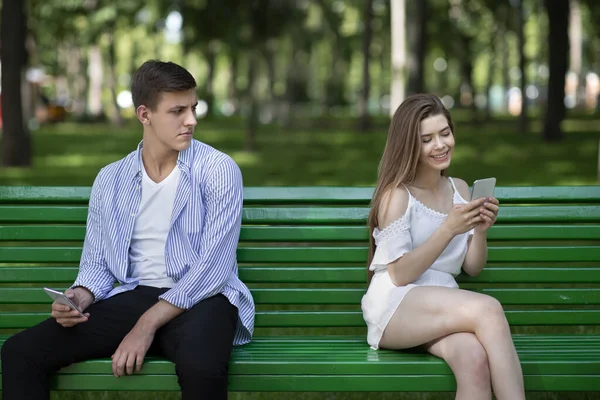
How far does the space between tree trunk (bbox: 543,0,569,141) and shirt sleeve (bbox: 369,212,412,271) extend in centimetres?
1976

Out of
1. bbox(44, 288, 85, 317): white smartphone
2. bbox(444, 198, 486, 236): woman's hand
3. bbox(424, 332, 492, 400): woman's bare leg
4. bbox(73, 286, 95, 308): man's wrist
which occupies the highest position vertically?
bbox(444, 198, 486, 236): woman's hand

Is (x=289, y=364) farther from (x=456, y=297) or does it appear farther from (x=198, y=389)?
(x=456, y=297)

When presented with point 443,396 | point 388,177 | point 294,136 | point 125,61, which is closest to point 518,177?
point 443,396

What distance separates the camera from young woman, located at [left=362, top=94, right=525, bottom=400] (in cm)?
363

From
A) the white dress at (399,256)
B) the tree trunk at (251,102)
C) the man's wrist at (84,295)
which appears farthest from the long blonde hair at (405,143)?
the tree trunk at (251,102)

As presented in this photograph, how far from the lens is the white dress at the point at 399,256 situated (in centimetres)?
395

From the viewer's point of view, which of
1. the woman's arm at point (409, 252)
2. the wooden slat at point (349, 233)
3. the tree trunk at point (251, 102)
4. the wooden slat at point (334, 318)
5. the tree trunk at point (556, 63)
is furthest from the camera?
the tree trunk at point (556, 63)

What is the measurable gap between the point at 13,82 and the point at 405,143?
13.7m

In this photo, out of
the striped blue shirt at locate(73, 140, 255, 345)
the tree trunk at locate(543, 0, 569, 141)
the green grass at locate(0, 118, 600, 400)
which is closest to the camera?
the striped blue shirt at locate(73, 140, 255, 345)

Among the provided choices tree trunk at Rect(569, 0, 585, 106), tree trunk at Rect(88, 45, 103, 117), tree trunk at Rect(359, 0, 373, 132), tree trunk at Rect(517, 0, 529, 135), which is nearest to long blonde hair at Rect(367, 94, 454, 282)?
tree trunk at Rect(517, 0, 529, 135)

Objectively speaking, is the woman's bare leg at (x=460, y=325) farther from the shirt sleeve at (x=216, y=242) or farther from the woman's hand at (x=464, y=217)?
the shirt sleeve at (x=216, y=242)

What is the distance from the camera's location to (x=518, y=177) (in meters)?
15.2

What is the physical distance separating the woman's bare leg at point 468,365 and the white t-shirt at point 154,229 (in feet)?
3.87

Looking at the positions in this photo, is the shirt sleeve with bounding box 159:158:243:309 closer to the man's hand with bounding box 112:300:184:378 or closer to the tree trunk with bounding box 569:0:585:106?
the man's hand with bounding box 112:300:184:378
